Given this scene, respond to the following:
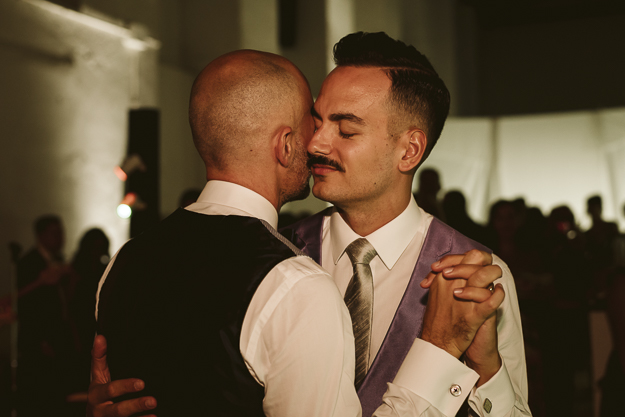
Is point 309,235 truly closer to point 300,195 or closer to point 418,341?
point 300,195

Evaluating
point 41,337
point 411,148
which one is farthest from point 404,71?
point 41,337

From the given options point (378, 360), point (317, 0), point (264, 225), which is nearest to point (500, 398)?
point (378, 360)

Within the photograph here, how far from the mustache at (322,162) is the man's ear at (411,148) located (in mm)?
188

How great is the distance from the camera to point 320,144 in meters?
1.42

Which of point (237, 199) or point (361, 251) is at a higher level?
point (237, 199)

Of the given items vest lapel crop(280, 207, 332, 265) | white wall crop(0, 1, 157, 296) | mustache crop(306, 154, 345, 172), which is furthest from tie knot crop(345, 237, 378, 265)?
white wall crop(0, 1, 157, 296)

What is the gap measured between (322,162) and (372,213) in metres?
0.22

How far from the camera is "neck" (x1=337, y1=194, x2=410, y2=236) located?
1541 millimetres

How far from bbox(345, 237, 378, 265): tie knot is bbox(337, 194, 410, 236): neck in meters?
0.05

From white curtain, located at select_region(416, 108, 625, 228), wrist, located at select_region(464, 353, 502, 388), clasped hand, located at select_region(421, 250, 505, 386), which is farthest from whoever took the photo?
white curtain, located at select_region(416, 108, 625, 228)

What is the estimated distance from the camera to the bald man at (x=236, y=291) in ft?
3.34

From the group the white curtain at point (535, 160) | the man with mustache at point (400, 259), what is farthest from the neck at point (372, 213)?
the white curtain at point (535, 160)

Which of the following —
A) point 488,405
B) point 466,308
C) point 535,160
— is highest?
point 535,160

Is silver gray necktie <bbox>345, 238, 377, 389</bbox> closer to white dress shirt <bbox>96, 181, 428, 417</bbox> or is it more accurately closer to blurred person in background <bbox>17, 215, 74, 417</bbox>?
white dress shirt <bbox>96, 181, 428, 417</bbox>
